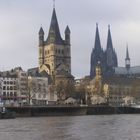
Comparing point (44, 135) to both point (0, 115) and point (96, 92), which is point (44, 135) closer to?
point (0, 115)

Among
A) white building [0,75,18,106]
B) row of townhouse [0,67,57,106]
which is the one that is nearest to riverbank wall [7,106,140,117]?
row of townhouse [0,67,57,106]

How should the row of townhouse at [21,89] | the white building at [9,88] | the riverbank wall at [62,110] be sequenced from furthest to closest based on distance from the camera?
1. the white building at [9,88]
2. the row of townhouse at [21,89]
3. the riverbank wall at [62,110]

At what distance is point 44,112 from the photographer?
4523 inches

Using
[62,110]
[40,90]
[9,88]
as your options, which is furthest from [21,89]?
[62,110]

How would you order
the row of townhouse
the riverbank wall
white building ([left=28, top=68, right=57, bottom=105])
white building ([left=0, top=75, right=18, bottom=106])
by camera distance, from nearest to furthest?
the riverbank wall, white building ([left=28, top=68, right=57, bottom=105]), the row of townhouse, white building ([left=0, top=75, right=18, bottom=106])

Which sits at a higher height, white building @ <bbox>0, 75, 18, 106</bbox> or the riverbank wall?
white building @ <bbox>0, 75, 18, 106</bbox>

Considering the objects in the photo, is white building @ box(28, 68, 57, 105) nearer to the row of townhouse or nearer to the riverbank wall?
the row of townhouse

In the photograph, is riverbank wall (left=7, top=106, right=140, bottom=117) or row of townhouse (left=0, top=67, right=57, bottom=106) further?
row of townhouse (left=0, top=67, right=57, bottom=106)

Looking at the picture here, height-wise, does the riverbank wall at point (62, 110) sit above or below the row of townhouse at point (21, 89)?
below

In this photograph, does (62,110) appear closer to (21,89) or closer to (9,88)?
(21,89)

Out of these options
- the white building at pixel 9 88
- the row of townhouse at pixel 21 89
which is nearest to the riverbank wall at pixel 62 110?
the row of townhouse at pixel 21 89

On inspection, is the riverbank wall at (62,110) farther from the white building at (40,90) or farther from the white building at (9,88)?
the white building at (9,88)

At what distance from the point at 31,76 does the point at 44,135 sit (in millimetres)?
128683

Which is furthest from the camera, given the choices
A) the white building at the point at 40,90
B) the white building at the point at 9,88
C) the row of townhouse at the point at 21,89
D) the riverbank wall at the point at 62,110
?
the white building at the point at 9,88
